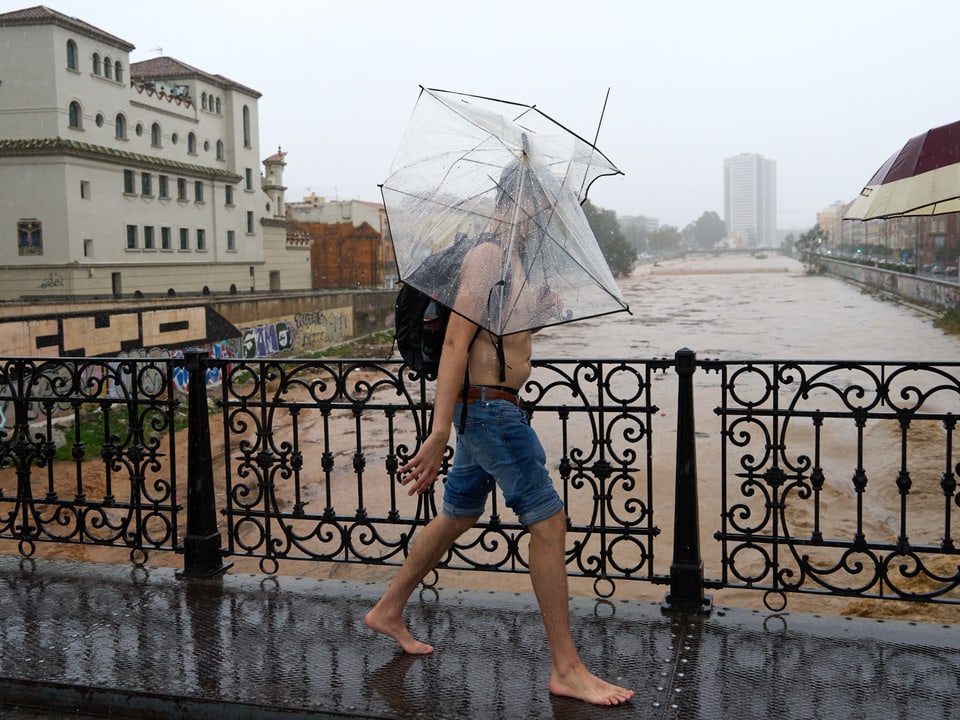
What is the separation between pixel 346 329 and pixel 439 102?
134ft

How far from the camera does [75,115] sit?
3869 cm

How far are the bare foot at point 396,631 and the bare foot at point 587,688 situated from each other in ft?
2.17

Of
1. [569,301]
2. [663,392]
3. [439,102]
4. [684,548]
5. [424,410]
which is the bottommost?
[663,392]

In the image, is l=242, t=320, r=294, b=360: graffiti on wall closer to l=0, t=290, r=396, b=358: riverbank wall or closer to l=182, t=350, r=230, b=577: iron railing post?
l=0, t=290, r=396, b=358: riverbank wall

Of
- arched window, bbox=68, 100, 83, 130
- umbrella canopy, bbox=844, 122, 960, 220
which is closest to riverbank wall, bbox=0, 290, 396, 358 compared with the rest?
arched window, bbox=68, 100, 83, 130

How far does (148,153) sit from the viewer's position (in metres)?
44.0

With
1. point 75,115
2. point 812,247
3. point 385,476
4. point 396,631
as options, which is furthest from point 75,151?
point 812,247

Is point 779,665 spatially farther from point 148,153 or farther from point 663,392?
point 148,153

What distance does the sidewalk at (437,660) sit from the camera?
3467 millimetres

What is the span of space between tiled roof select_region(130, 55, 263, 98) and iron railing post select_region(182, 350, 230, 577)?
159 ft

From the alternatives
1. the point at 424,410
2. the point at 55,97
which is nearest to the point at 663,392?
the point at 424,410

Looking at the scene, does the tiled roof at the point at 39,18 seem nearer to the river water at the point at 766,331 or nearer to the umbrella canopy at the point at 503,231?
the river water at the point at 766,331

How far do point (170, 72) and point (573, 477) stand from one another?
51.0 meters

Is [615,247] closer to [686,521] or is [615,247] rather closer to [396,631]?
[686,521]
